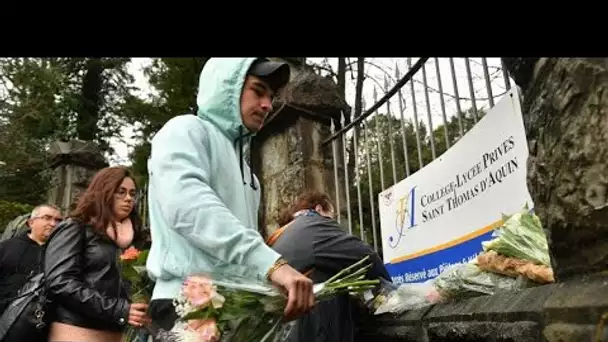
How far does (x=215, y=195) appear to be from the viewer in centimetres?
167

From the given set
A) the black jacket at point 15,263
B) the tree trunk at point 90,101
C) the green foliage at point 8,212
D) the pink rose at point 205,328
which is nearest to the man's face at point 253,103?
the pink rose at point 205,328

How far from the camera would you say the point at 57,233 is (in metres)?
2.54

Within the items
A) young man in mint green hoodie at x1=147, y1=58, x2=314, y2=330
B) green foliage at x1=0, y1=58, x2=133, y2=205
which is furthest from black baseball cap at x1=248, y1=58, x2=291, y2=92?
green foliage at x1=0, y1=58, x2=133, y2=205

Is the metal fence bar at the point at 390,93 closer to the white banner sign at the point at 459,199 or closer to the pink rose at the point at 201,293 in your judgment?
the white banner sign at the point at 459,199

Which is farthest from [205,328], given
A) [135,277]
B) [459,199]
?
[459,199]

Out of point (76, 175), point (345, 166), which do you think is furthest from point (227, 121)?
point (76, 175)

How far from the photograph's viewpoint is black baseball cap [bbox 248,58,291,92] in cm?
196

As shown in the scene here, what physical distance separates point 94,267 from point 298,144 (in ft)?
6.76

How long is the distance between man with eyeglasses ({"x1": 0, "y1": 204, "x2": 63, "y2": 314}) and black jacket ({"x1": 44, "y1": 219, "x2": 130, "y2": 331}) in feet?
3.69

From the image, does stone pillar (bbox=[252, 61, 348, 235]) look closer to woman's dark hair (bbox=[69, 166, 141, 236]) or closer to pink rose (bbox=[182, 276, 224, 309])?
woman's dark hair (bbox=[69, 166, 141, 236])

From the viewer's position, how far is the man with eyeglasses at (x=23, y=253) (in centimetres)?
364
